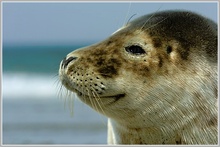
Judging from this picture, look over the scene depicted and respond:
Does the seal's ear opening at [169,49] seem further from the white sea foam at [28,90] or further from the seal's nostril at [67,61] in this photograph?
the white sea foam at [28,90]

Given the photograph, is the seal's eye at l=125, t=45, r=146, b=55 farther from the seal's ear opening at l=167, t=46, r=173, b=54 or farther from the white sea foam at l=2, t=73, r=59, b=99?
the white sea foam at l=2, t=73, r=59, b=99

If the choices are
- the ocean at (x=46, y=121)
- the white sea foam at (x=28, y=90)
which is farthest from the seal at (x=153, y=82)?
the white sea foam at (x=28, y=90)

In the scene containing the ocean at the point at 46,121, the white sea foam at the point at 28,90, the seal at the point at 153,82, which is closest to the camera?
the seal at the point at 153,82

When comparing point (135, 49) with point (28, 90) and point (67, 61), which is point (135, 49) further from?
point (28, 90)

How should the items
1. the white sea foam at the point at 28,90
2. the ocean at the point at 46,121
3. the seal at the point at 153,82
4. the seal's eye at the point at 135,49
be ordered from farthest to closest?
the white sea foam at the point at 28,90 → the ocean at the point at 46,121 → the seal's eye at the point at 135,49 → the seal at the point at 153,82

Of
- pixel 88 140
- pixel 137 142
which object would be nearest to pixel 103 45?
pixel 137 142

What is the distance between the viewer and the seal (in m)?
5.20

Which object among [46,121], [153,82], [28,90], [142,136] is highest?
[28,90]

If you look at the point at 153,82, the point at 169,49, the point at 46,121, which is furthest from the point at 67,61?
the point at 46,121

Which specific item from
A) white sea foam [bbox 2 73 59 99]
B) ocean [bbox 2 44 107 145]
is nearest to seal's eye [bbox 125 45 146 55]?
ocean [bbox 2 44 107 145]

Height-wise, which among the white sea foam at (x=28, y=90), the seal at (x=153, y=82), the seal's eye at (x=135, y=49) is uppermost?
the white sea foam at (x=28, y=90)

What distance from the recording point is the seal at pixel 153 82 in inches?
205

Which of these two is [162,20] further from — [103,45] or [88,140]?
[88,140]

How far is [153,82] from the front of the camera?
5223mm
